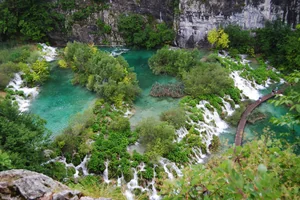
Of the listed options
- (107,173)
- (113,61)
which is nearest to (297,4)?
(113,61)

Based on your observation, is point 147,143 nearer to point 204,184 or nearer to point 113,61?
point 113,61

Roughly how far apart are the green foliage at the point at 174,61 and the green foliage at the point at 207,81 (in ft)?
4.02

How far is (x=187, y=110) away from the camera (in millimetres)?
18234

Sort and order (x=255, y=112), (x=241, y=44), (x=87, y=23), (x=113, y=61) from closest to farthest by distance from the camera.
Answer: (x=255, y=112) < (x=113, y=61) < (x=241, y=44) < (x=87, y=23)

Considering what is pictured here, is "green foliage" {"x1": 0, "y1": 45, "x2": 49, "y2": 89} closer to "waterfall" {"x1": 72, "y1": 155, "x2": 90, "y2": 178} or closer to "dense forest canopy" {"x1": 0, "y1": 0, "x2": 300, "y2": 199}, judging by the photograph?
"dense forest canopy" {"x1": 0, "y1": 0, "x2": 300, "y2": 199}

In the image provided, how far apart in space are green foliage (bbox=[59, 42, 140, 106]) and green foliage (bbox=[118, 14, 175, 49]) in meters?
6.21

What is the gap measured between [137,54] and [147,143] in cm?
1409

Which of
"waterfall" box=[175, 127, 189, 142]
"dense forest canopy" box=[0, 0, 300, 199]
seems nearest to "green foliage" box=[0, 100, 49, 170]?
"dense forest canopy" box=[0, 0, 300, 199]

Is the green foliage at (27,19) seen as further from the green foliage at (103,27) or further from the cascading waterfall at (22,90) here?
the cascading waterfall at (22,90)

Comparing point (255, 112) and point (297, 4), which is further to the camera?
point (297, 4)

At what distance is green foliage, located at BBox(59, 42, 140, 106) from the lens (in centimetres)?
1892

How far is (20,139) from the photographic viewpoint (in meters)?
11.7

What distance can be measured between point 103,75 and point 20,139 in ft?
29.1

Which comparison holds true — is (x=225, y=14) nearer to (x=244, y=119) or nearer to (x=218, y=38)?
(x=218, y=38)
